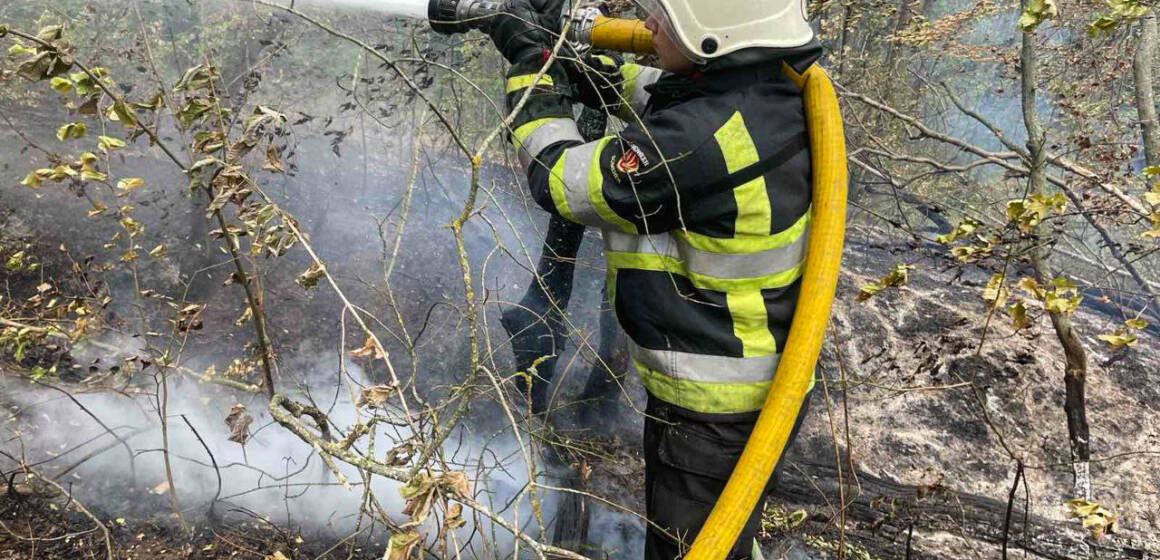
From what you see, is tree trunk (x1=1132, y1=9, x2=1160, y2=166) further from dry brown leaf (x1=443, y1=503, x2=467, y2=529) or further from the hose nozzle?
dry brown leaf (x1=443, y1=503, x2=467, y2=529)

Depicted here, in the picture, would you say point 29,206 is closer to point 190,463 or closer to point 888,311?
point 190,463

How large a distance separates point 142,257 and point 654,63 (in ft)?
12.0

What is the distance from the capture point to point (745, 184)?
2.04 meters

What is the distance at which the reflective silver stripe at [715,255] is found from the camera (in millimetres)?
2139

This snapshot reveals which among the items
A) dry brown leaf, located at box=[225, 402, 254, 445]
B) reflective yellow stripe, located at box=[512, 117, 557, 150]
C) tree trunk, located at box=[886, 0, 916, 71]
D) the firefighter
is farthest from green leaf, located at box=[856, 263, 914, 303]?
Answer: tree trunk, located at box=[886, 0, 916, 71]

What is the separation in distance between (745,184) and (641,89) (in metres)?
0.84

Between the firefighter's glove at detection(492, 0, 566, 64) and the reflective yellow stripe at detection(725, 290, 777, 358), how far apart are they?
101 cm

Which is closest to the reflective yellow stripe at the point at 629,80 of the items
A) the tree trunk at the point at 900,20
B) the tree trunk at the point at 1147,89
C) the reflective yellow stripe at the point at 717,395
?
the reflective yellow stripe at the point at 717,395

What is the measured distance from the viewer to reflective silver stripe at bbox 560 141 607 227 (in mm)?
2086

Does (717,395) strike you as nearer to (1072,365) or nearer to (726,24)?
(726,24)

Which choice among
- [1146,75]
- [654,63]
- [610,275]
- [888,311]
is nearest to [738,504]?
[610,275]

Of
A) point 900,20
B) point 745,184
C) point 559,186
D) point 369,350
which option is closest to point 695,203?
point 745,184

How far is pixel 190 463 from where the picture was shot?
321 cm

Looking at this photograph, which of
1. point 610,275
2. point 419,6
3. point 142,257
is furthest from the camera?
point 142,257
